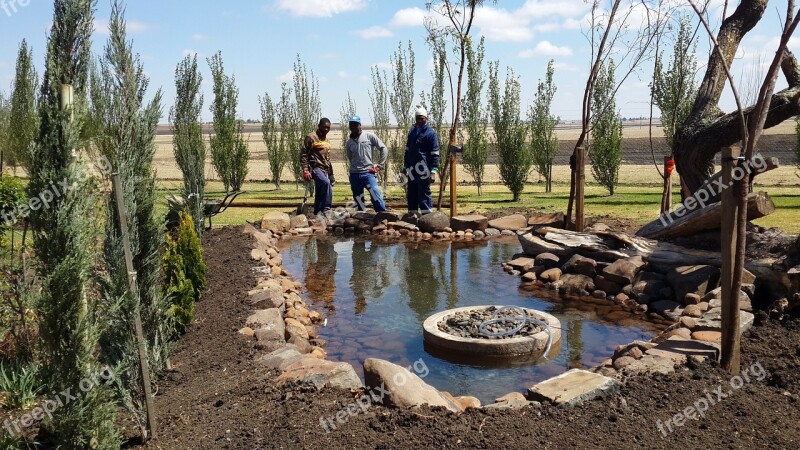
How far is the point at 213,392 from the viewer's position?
462cm

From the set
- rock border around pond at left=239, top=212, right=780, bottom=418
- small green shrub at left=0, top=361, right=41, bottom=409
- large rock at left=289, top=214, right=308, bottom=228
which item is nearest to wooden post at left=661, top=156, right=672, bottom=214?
rock border around pond at left=239, top=212, right=780, bottom=418

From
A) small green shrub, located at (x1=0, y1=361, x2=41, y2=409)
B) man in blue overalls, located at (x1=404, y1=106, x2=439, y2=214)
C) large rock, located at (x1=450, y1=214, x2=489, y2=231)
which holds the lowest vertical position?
small green shrub, located at (x1=0, y1=361, x2=41, y2=409)

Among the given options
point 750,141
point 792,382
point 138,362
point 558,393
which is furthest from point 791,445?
point 138,362

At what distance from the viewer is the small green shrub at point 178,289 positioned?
6.11 m

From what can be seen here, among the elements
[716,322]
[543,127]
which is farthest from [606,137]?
[716,322]

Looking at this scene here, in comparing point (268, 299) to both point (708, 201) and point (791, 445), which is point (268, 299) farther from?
point (708, 201)

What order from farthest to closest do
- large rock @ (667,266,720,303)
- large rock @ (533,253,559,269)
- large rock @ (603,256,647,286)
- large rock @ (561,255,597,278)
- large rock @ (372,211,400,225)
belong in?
large rock @ (372,211,400,225) → large rock @ (533,253,559,269) → large rock @ (561,255,597,278) → large rock @ (603,256,647,286) → large rock @ (667,266,720,303)

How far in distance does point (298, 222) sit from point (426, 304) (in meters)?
6.03

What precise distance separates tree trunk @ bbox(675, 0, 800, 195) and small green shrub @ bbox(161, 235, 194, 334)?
6943mm

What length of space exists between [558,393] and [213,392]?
239 cm

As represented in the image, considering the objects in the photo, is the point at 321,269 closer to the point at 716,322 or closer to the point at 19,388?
the point at 19,388

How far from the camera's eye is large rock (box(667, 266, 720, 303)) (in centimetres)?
758

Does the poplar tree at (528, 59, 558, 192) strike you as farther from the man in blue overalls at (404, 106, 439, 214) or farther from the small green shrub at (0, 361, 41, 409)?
the small green shrub at (0, 361, 41, 409)

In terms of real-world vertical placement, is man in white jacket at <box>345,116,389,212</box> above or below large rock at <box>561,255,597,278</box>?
above
